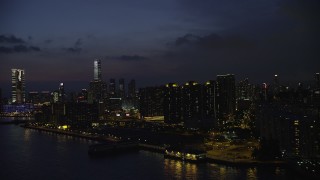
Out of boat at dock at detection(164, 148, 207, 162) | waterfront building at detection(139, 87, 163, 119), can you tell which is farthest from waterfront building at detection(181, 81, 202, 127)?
boat at dock at detection(164, 148, 207, 162)

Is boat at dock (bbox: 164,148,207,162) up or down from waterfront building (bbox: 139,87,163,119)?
down

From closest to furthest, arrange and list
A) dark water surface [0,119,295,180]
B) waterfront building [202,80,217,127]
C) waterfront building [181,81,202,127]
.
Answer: dark water surface [0,119,295,180] < waterfront building [202,80,217,127] < waterfront building [181,81,202,127]

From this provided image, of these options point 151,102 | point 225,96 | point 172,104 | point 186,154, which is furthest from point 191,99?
point 186,154

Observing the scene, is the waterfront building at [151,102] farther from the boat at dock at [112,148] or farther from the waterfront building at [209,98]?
→ the boat at dock at [112,148]

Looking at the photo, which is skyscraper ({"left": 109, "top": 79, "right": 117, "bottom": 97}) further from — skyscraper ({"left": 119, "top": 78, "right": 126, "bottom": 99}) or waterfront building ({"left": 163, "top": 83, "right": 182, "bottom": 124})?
waterfront building ({"left": 163, "top": 83, "right": 182, "bottom": 124})

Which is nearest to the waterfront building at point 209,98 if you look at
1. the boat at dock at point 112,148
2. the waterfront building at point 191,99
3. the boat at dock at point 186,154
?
the waterfront building at point 191,99

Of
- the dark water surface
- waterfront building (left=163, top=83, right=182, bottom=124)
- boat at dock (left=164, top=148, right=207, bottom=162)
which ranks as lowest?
the dark water surface
